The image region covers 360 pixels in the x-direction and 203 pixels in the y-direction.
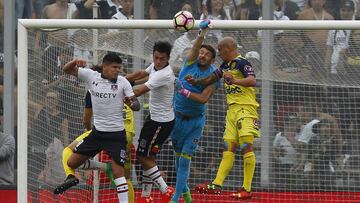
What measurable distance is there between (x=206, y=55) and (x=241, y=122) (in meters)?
0.88

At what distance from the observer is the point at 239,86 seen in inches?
699

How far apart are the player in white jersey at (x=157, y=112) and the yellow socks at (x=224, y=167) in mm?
580

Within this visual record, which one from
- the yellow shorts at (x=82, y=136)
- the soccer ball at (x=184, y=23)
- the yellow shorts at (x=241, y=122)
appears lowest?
the yellow shorts at (x=82, y=136)

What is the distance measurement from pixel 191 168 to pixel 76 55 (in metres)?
1.95

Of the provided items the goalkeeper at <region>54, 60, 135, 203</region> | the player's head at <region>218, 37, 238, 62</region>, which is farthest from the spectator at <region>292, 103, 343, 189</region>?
the goalkeeper at <region>54, 60, 135, 203</region>

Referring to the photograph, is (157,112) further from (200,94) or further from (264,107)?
(264,107)

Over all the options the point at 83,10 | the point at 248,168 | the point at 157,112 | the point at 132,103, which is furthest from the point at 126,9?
the point at 132,103

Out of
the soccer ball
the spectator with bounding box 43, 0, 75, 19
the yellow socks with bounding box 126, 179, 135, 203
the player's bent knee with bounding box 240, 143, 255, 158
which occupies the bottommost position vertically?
the yellow socks with bounding box 126, 179, 135, 203

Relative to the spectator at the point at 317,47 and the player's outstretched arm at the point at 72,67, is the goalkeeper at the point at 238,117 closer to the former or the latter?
the spectator at the point at 317,47

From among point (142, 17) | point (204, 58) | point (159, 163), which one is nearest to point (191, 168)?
point (159, 163)

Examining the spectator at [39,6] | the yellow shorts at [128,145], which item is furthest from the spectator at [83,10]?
the yellow shorts at [128,145]

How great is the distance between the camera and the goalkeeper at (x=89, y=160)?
17.2 meters

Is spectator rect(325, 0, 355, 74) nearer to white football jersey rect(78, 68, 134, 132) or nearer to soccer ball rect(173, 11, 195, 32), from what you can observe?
soccer ball rect(173, 11, 195, 32)

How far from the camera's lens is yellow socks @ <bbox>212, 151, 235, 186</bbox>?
17906 mm
